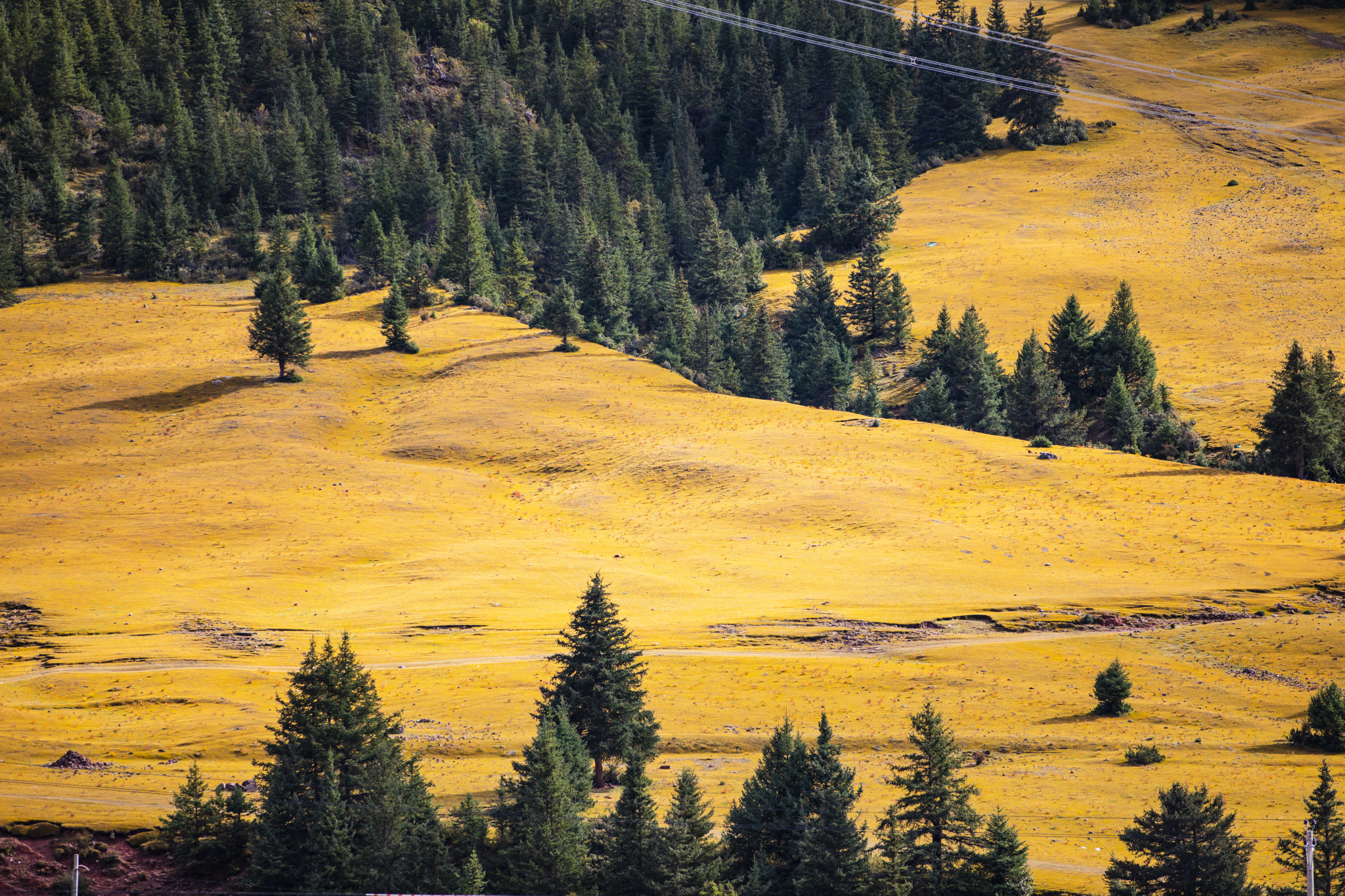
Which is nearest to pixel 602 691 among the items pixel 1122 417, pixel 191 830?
pixel 191 830

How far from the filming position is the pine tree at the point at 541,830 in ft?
89.7

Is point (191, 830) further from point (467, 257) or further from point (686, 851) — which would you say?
point (467, 257)

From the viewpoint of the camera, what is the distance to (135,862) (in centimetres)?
2803

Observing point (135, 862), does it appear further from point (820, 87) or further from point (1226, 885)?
point (820, 87)

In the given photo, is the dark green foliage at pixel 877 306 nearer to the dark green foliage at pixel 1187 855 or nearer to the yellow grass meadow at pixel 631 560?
the yellow grass meadow at pixel 631 560

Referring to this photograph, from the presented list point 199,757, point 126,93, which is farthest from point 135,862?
point 126,93

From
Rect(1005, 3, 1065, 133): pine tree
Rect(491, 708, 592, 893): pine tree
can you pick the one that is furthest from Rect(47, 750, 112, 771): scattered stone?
Rect(1005, 3, 1065, 133): pine tree

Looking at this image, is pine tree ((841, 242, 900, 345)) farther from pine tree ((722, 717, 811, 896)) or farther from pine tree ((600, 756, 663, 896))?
pine tree ((600, 756, 663, 896))

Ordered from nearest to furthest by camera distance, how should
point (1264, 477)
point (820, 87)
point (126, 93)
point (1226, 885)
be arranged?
point (1226, 885), point (1264, 477), point (126, 93), point (820, 87)

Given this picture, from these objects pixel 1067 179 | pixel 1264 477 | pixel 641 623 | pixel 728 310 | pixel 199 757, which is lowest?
pixel 199 757

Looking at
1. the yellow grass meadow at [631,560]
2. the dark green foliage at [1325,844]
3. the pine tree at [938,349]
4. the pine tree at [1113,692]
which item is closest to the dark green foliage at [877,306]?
the pine tree at [938,349]

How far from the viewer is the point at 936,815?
88.9 ft

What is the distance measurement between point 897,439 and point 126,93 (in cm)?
11324

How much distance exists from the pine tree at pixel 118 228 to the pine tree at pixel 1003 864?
10064cm
